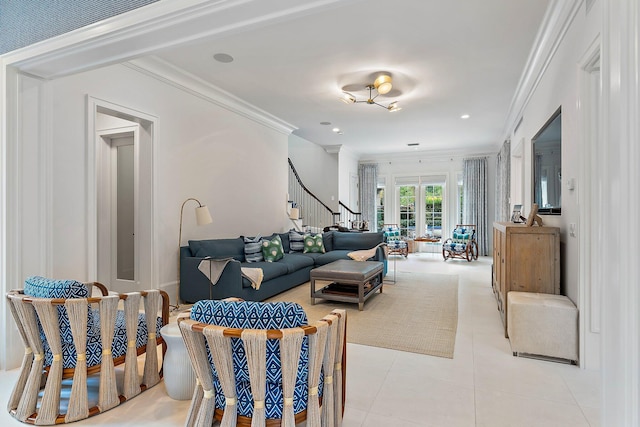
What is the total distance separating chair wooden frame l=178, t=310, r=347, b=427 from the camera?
1355 millimetres

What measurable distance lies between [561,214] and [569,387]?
1479 millimetres

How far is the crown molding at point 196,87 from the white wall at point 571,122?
394 cm

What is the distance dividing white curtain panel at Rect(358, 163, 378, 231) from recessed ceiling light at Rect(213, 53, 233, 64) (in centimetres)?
689

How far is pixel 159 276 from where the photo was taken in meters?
4.11

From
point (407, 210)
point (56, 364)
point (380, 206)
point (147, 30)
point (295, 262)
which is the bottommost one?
point (56, 364)

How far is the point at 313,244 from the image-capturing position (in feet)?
20.3

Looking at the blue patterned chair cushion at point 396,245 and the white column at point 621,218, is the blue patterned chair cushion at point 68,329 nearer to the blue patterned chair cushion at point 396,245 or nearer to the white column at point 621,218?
the white column at point 621,218

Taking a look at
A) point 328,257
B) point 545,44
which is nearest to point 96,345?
point 328,257

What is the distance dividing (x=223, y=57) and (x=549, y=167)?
3.62 metres

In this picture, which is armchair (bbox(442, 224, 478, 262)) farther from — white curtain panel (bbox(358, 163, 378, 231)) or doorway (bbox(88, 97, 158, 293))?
doorway (bbox(88, 97, 158, 293))

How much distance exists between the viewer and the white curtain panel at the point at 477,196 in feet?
30.2

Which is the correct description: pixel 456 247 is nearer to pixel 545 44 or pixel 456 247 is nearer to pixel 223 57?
pixel 545 44

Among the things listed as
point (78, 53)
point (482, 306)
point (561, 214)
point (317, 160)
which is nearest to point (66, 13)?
point (78, 53)

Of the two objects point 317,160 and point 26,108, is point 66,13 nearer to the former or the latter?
point 26,108
